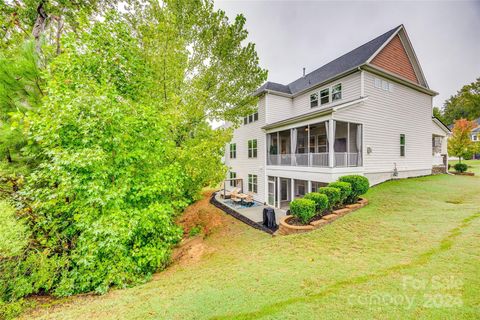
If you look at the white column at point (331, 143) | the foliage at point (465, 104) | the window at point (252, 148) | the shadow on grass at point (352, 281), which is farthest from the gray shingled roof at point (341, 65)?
the foliage at point (465, 104)

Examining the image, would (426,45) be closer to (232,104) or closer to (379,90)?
(379,90)

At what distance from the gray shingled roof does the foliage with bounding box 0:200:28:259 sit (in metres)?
14.5

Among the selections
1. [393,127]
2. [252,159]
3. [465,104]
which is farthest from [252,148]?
[465,104]

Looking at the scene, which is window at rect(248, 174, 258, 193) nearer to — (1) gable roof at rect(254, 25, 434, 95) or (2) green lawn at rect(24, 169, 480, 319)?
(1) gable roof at rect(254, 25, 434, 95)

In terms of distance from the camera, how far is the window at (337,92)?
12789 millimetres

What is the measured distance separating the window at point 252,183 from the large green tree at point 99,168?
902cm

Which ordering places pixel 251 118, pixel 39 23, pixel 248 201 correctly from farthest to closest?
1. pixel 251 118
2. pixel 248 201
3. pixel 39 23

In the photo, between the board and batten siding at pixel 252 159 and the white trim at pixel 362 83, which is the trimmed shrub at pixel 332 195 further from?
the board and batten siding at pixel 252 159

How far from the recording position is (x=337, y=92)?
12969 millimetres

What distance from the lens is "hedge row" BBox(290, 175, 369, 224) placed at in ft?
24.0

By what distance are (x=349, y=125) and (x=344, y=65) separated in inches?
213

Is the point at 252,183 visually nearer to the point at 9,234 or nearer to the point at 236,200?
the point at 236,200

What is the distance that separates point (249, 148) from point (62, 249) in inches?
548

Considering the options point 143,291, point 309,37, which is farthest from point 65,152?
point 309,37
